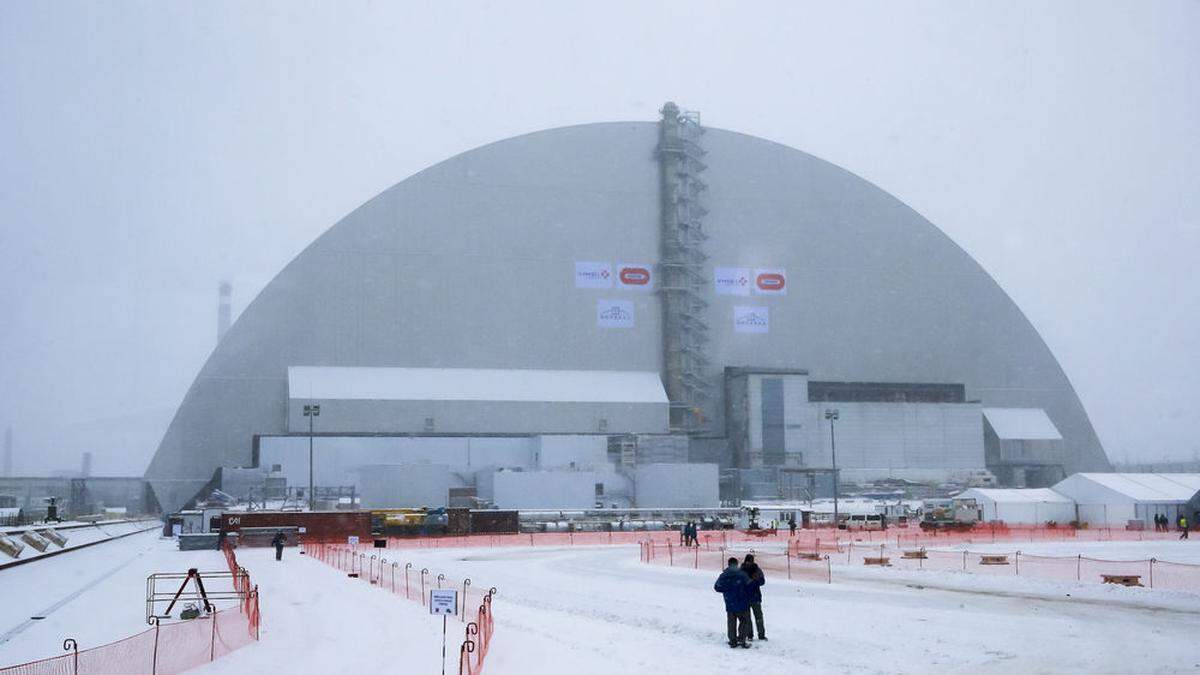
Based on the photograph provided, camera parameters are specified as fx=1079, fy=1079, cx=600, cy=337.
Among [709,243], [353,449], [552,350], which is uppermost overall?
[709,243]

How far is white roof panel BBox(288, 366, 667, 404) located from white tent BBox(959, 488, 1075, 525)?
87.8 feet

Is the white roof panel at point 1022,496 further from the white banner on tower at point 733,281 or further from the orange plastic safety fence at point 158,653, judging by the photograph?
the orange plastic safety fence at point 158,653

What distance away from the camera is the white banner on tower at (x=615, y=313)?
8556 centimetres

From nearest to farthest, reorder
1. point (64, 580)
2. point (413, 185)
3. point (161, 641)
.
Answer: point (161, 641)
point (64, 580)
point (413, 185)

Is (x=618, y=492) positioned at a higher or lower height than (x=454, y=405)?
lower

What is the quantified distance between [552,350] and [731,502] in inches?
710

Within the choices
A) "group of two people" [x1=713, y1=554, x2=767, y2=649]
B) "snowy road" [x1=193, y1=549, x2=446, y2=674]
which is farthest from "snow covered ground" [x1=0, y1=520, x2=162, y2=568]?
"group of two people" [x1=713, y1=554, x2=767, y2=649]

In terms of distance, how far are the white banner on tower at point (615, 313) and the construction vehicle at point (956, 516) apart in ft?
92.0

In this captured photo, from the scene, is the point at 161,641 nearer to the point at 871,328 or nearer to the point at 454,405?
the point at 454,405

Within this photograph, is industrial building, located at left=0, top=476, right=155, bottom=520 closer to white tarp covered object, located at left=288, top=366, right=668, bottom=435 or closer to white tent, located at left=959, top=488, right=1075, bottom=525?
white tarp covered object, located at left=288, top=366, right=668, bottom=435

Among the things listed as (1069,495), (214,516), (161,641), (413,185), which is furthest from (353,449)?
(161,641)

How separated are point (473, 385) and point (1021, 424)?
45050mm

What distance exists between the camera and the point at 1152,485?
64.0m

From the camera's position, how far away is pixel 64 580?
3297 centimetres
